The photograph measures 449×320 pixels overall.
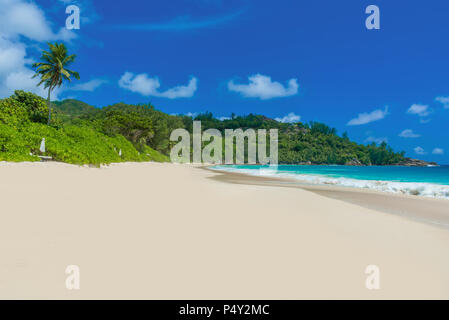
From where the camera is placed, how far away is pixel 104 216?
4801 millimetres

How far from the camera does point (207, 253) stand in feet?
10.5

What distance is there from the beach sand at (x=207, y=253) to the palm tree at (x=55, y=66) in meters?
37.4

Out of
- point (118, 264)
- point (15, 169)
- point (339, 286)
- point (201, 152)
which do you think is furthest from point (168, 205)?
point (201, 152)

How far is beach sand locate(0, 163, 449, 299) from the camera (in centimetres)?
236

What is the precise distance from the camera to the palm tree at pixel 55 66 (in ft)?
114
